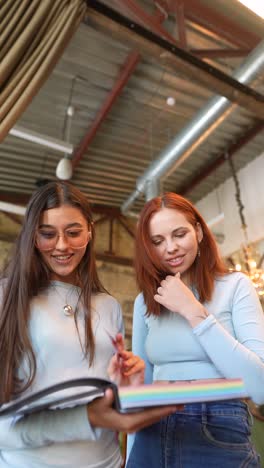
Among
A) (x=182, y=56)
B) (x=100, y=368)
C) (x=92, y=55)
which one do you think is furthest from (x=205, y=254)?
(x=92, y=55)

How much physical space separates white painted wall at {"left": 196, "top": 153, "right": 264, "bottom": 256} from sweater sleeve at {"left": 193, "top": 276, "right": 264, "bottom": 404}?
4.38m

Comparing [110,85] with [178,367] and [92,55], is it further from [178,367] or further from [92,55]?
[178,367]

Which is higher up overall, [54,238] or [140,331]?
[54,238]

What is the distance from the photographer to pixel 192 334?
1.06 m

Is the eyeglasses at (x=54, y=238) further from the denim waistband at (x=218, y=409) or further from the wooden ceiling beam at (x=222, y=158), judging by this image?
the wooden ceiling beam at (x=222, y=158)

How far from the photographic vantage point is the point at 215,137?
5379 mm

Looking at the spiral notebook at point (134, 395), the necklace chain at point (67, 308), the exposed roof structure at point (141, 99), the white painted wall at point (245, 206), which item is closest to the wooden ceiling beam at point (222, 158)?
the exposed roof structure at point (141, 99)

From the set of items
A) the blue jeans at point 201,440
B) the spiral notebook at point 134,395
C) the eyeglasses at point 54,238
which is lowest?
the blue jeans at point 201,440

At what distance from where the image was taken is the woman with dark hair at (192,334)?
0.89 metres

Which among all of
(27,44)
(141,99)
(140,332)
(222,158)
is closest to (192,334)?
(140,332)

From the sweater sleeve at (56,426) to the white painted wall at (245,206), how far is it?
4.87m

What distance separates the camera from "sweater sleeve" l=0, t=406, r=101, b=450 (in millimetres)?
709

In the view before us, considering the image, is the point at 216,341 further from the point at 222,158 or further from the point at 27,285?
the point at 222,158

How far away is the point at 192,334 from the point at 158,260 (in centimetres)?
29
